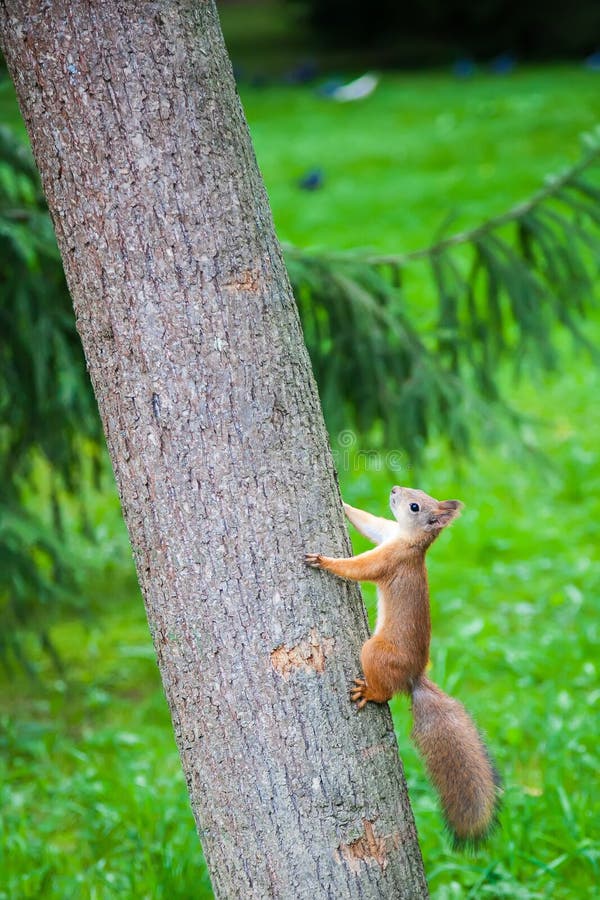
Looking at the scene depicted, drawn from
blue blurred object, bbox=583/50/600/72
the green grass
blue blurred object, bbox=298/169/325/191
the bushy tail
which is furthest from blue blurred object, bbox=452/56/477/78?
the bushy tail

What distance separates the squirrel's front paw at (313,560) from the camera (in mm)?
1917

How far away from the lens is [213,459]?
1874mm

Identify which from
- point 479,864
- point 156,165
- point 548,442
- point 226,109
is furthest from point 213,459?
point 548,442

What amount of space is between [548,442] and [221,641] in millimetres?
4841

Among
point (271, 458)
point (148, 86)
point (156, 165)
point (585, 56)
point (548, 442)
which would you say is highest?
point (585, 56)

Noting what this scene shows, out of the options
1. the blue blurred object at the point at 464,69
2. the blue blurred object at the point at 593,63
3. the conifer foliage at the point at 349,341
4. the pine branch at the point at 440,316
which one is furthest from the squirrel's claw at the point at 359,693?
the blue blurred object at the point at 464,69

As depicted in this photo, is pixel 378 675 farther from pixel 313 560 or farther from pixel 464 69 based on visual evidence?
pixel 464 69

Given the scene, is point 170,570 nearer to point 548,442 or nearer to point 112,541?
point 112,541

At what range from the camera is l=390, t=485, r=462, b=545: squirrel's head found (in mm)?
2300

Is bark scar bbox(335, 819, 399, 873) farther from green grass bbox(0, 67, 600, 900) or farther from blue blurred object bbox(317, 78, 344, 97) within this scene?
blue blurred object bbox(317, 78, 344, 97)

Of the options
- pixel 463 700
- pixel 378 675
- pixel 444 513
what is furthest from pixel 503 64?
pixel 378 675

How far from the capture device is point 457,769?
2141 millimetres

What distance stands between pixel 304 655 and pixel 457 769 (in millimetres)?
509

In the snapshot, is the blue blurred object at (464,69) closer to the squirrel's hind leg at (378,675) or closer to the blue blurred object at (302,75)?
the blue blurred object at (302,75)
